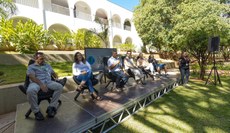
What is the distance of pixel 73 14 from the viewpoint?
42.9 feet

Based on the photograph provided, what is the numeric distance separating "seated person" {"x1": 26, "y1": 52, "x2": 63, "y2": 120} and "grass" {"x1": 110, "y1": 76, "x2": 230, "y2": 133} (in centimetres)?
119

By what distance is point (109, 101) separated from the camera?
11.1 feet

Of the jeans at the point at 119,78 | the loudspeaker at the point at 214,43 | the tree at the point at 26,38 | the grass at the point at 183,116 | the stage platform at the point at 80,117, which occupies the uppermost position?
the tree at the point at 26,38

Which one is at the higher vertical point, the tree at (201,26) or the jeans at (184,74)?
the tree at (201,26)

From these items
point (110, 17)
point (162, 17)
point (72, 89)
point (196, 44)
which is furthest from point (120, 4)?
point (72, 89)

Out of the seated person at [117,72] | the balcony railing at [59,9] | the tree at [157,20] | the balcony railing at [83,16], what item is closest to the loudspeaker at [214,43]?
the seated person at [117,72]

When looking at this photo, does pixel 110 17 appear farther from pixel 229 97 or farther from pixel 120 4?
pixel 229 97

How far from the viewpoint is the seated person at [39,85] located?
2.48 m

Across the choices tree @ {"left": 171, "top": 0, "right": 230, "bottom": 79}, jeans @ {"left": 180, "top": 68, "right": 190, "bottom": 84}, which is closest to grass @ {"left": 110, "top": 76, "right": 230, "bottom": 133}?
jeans @ {"left": 180, "top": 68, "right": 190, "bottom": 84}

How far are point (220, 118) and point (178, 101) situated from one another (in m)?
1.19

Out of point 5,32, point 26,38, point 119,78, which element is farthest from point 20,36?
point 119,78

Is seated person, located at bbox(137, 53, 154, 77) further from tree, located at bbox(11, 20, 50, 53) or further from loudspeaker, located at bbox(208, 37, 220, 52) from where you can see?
tree, located at bbox(11, 20, 50, 53)

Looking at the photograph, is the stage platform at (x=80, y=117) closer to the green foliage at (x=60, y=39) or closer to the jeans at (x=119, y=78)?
the jeans at (x=119, y=78)

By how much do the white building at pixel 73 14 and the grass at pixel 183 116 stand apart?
1045cm
